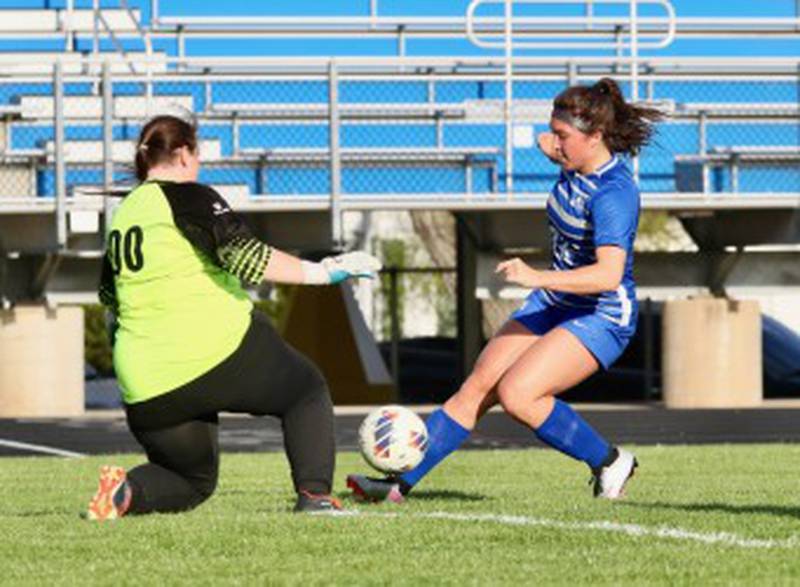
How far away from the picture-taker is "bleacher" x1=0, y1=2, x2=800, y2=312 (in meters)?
24.9

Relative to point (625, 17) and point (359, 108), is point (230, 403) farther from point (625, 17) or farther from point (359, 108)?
point (625, 17)

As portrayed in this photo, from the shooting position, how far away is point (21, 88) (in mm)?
25594

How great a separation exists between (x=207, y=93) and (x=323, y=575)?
1890cm

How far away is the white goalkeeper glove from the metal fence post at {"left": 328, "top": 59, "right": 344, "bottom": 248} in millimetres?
15205

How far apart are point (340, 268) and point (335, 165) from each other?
1528 centimetres

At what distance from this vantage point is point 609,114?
413 inches

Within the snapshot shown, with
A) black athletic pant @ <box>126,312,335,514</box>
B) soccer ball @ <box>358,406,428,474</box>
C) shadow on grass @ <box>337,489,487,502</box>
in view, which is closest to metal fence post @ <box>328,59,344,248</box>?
shadow on grass @ <box>337,489,487,502</box>

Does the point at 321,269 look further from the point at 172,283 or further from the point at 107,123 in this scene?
the point at 107,123

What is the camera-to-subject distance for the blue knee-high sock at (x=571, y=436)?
10.5 metres

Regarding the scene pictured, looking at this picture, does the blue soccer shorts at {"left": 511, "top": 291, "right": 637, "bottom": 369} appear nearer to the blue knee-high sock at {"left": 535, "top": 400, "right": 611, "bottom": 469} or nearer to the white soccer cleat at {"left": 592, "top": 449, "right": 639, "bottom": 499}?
the blue knee-high sock at {"left": 535, "top": 400, "right": 611, "bottom": 469}

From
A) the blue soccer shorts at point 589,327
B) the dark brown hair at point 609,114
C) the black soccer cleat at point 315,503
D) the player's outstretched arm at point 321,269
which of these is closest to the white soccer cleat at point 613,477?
the blue soccer shorts at point 589,327

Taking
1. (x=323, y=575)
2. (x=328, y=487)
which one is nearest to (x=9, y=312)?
(x=328, y=487)

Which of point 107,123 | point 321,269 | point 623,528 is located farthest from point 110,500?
point 107,123

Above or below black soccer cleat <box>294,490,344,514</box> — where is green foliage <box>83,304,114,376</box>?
below
